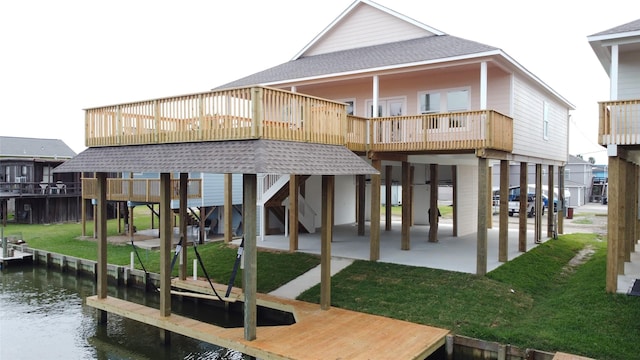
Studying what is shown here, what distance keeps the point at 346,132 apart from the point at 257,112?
4410 mm

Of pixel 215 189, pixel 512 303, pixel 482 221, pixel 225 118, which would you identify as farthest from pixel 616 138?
pixel 215 189

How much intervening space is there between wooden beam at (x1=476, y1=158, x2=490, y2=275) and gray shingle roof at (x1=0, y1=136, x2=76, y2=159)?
36.8m

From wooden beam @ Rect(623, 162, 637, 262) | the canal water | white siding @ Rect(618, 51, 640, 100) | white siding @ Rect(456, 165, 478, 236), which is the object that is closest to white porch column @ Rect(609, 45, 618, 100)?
white siding @ Rect(618, 51, 640, 100)

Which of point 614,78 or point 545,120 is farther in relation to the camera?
point 545,120

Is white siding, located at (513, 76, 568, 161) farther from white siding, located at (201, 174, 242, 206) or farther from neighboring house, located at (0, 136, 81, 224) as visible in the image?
neighboring house, located at (0, 136, 81, 224)

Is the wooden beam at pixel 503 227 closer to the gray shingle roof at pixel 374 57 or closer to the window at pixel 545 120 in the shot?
the gray shingle roof at pixel 374 57

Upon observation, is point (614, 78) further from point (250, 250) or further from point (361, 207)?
point (361, 207)

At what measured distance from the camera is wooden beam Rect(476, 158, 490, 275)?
1341 centimetres

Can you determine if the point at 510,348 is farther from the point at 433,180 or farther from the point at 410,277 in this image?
the point at 433,180

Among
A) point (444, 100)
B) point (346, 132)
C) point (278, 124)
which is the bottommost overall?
point (278, 124)

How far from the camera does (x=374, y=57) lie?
57.4ft

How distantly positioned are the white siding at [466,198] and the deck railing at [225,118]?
10.8 metres

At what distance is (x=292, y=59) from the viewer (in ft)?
75.6

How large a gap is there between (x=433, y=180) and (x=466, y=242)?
283 cm
